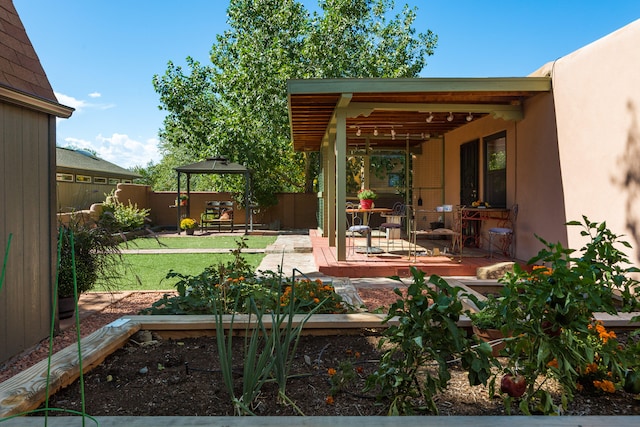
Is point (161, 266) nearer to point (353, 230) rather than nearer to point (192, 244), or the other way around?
point (353, 230)

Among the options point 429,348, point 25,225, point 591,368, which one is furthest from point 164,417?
point 25,225

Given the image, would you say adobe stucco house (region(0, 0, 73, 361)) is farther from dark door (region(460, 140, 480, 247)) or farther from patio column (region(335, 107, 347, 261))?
dark door (region(460, 140, 480, 247))

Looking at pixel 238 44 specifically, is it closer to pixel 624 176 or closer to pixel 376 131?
pixel 376 131

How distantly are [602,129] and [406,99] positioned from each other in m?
2.58

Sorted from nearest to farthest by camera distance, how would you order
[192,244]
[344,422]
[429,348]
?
1. [344,422]
2. [429,348]
3. [192,244]

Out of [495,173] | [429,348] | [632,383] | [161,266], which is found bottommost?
[161,266]

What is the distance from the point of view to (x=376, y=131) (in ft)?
31.7

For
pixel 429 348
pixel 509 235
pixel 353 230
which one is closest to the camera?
pixel 429 348

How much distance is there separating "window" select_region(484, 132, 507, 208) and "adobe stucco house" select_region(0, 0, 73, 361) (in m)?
6.18

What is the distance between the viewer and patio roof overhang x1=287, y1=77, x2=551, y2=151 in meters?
6.04

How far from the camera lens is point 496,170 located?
25.8 ft

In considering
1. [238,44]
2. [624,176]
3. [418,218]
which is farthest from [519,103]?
[238,44]

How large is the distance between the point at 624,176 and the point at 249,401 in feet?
15.5

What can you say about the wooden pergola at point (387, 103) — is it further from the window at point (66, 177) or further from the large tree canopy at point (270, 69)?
the window at point (66, 177)
